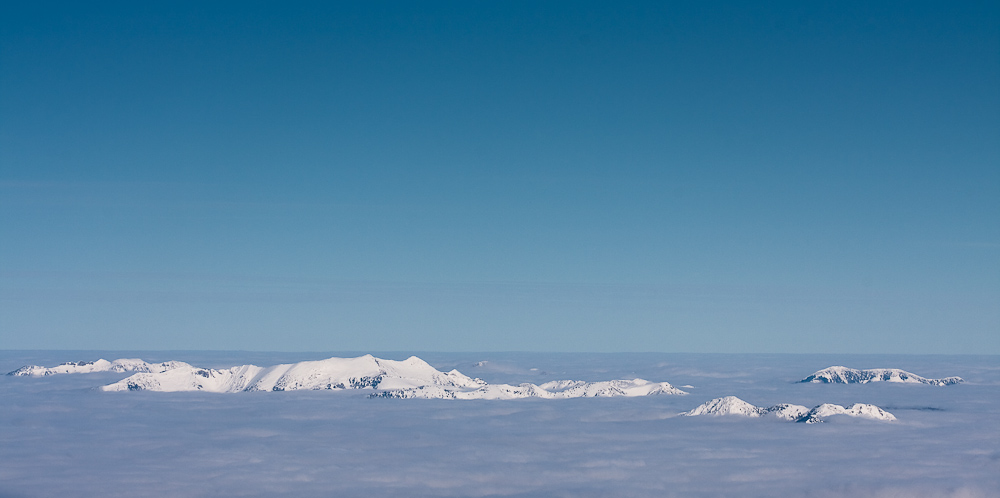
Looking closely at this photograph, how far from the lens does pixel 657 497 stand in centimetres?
19875

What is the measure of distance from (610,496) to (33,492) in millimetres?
143826

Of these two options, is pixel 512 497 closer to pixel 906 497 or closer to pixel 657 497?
pixel 657 497

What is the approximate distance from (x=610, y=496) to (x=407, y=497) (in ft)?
166

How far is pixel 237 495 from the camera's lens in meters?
199

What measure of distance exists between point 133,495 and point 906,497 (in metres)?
188

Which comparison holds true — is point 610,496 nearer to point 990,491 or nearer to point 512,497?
point 512,497

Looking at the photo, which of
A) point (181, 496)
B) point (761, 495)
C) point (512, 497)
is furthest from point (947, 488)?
point (181, 496)

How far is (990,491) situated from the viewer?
19438 cm

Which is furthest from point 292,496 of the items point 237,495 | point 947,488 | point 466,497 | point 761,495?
point 947,488

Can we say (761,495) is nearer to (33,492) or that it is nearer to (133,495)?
(133,495)

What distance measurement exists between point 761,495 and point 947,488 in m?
45.9

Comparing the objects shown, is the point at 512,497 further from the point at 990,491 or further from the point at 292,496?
the point at 990,491

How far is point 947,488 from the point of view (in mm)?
197375

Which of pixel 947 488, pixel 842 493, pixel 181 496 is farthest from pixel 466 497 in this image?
pixel 947 488
